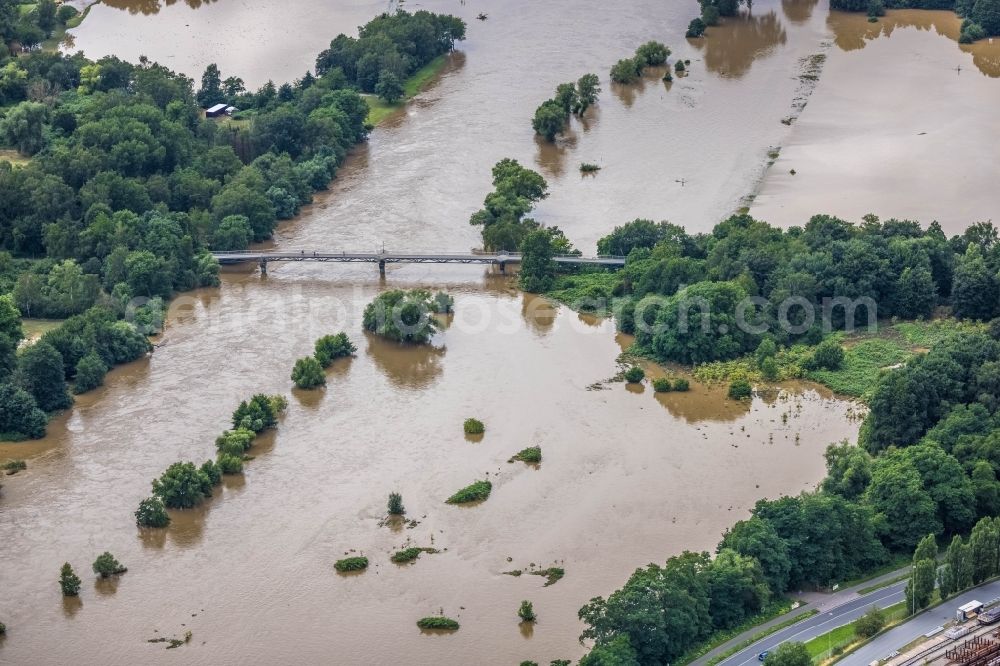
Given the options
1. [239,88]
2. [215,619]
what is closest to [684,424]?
[215,619]

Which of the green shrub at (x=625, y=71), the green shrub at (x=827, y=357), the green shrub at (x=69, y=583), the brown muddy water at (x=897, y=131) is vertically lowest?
the green shrub at (x=69, y=583)

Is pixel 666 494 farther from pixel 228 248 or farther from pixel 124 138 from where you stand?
pixel 124 138

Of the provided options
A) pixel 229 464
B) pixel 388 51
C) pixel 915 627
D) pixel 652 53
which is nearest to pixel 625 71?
pixel 652 53

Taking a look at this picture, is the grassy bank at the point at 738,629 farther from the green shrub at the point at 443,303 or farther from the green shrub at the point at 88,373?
the green shrub at the point at 88,373

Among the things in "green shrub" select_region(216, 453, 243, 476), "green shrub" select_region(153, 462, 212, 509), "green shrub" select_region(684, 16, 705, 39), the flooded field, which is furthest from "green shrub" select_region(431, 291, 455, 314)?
"green shrub" select_region(684, 16, 705, 39)

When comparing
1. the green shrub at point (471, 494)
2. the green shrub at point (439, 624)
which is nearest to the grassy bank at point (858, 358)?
the green shrub at point (471, 494)

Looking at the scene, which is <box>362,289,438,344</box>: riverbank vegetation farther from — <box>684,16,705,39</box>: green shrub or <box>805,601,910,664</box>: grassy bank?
<box>684,16,705,39</box>: green shrub
